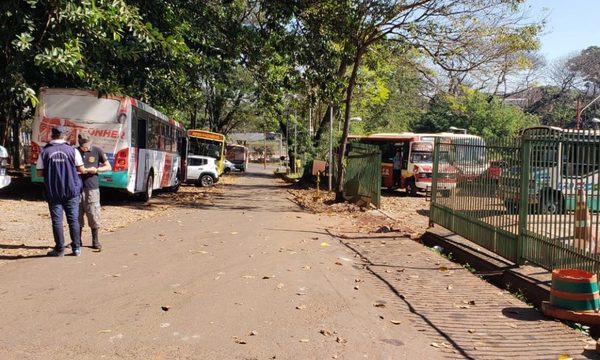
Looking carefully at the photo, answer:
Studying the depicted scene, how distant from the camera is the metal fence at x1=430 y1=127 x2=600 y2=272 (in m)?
6.14

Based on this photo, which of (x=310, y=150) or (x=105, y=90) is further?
(x=310, y=150)

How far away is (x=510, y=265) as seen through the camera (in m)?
7.75

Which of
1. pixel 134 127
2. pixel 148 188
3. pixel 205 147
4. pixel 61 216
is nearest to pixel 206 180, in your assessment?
pixel 205 147

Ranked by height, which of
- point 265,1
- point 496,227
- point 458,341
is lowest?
point 458,341

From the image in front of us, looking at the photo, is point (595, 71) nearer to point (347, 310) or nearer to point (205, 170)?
point (205, 170)

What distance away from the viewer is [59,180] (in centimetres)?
780

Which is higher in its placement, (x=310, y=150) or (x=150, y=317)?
(x=310, y=150)

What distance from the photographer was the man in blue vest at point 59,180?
777 cm

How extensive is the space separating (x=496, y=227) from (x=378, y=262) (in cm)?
183

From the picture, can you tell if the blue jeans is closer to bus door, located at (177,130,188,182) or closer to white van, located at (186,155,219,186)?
bus door, located at (177,130,188,182)

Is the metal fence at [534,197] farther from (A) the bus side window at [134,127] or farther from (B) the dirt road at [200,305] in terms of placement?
(A) the bus side window at [134,127]

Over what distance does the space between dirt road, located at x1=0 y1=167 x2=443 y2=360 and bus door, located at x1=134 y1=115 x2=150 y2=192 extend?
6.59m

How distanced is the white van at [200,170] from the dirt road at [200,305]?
64.4ft

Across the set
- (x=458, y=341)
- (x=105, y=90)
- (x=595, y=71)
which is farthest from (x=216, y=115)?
(x=458, y=341)
